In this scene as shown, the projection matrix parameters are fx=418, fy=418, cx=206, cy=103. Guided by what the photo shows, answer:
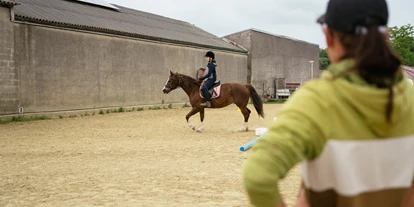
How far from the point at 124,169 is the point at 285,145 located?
5.26 meters

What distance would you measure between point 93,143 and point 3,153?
5.91 feet

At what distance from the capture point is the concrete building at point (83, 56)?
13695 mm

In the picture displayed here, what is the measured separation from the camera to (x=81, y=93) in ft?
52.9

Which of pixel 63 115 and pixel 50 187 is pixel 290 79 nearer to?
pixel 63 115

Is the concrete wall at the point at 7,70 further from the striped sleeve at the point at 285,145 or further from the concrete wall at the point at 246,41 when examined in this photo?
the concrete wall at the point at 246,41

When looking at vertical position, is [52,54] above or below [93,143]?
above

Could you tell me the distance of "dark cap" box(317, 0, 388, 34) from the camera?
3.80ft

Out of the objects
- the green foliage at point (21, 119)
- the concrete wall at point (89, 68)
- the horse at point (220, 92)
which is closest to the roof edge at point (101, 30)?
the concrete wall at point (89, 68)

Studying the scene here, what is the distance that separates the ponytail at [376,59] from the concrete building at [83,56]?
45.3 ft

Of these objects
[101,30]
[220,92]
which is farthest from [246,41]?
[220,92]

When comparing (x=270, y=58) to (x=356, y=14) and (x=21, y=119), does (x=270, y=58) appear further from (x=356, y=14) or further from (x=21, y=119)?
(x=356, y=14)

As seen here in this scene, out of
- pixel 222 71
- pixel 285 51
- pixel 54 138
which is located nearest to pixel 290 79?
pixel 285 51

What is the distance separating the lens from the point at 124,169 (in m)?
6.07

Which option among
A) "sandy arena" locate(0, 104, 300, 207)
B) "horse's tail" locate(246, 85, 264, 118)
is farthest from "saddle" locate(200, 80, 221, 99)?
"sandy arena" locate(0, 104, 300, 207)
